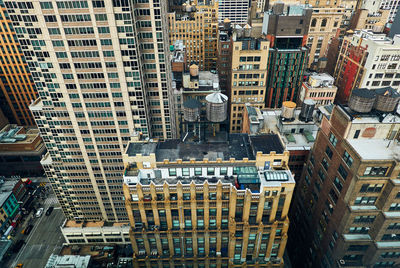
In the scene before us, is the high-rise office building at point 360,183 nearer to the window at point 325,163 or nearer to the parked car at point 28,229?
the window at point 325,163

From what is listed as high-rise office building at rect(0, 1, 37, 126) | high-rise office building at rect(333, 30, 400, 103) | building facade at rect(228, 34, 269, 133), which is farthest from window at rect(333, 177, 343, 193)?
high-rise office building at rect(0, 1, 37, 126)

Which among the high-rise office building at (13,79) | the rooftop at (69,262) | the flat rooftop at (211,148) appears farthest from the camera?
the high-rise office building at (13,79)

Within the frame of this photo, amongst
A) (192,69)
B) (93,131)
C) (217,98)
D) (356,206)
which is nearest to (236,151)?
(217,98)

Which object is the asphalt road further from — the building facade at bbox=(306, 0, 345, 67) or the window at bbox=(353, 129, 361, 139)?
the building facade at bbox=(306, 0, 345, 67)

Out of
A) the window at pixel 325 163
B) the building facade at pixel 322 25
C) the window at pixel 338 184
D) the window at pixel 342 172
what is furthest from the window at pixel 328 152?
the building facade at pixel 322 25

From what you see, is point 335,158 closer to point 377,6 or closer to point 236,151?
point 236,151

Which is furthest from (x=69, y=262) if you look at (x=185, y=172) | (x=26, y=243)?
(x=185, y=172)
